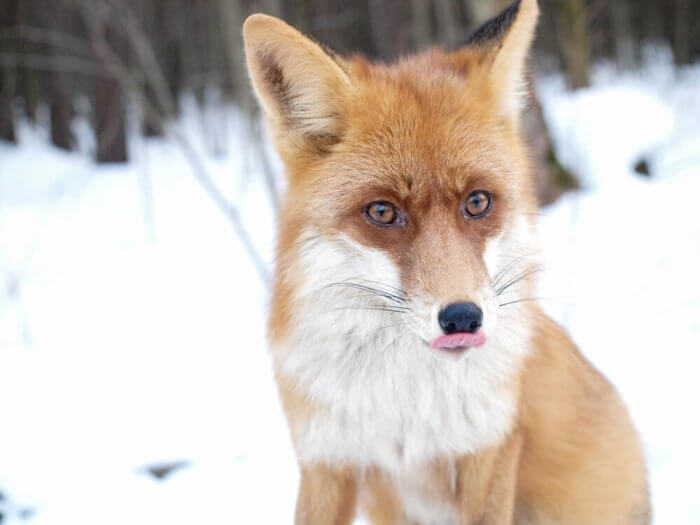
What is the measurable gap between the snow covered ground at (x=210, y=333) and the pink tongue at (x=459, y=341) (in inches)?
31.0

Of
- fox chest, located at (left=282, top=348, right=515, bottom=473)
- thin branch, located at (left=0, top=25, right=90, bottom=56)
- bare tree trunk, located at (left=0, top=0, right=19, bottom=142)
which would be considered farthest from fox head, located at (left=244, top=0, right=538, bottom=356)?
bare tree trunk, located at (left=0, top=0, right=19, bottom=142)

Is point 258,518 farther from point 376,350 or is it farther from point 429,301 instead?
point 429,301

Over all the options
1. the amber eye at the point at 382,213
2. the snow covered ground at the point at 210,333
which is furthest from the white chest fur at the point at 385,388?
the snow covered ground at the point at 210,333

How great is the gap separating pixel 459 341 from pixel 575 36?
28.7ft

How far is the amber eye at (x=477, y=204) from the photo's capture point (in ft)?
6.55

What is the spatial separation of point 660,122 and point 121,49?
10.2 meters

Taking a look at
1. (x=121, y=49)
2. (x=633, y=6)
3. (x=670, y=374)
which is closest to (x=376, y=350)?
(x=670, y=374)

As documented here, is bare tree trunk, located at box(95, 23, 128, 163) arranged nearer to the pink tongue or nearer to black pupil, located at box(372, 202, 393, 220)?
black pupil, located at box(372, 202, 393, 220)

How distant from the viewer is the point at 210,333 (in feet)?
18.4

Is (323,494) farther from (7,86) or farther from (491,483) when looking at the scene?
(7,86)

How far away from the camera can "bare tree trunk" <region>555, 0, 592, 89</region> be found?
8.62m

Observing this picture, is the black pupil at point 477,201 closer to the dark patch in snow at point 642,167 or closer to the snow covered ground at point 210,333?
the snow covered ground at point 210,333

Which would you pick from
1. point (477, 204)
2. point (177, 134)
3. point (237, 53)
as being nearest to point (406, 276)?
point (477, 204)

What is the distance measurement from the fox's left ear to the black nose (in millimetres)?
890
